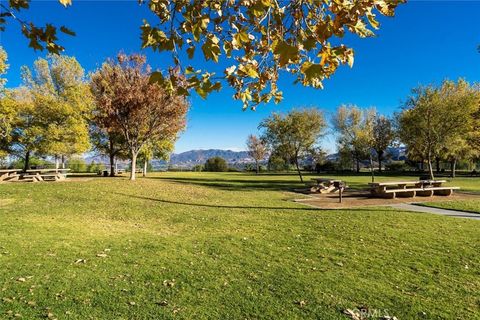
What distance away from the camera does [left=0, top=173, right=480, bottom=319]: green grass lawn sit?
14.9ft

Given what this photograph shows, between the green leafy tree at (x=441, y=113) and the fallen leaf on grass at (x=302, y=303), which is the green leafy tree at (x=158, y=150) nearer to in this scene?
the green leafy tree at (x=441, y=113)

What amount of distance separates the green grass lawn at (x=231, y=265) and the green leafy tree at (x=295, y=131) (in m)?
17.8

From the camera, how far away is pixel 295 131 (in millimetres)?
29422

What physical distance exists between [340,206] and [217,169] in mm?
51092

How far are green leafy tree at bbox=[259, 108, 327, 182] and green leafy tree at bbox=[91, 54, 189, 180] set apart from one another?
9.26 metres

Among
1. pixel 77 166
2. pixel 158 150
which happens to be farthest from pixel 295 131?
pixel 77 166

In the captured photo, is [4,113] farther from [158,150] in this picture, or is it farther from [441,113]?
[441,113]

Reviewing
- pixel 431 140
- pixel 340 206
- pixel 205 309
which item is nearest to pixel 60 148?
pixel 340 206

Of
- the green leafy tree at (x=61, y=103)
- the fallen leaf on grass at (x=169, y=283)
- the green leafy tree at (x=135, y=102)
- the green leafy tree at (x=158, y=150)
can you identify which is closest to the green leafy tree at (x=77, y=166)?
the green leafy tree at (x=158, y=150)

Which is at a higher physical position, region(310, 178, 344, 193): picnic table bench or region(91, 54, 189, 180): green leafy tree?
region(91, 54, 189, 180): green leafy tree

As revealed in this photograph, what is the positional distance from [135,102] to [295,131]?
46.8ft

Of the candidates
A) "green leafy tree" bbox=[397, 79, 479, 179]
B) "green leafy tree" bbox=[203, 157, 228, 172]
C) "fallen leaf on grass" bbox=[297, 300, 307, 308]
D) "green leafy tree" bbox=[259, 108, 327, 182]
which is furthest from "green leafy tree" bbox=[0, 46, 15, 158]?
"green leafy tree" bbox=[203, 157, 228, 172]

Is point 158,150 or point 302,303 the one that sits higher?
point 158,150

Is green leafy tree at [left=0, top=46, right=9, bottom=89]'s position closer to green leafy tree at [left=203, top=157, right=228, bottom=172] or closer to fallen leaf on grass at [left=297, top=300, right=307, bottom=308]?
fallen leaf on grass at [left=297, top=300, right=307, bottom=308]
